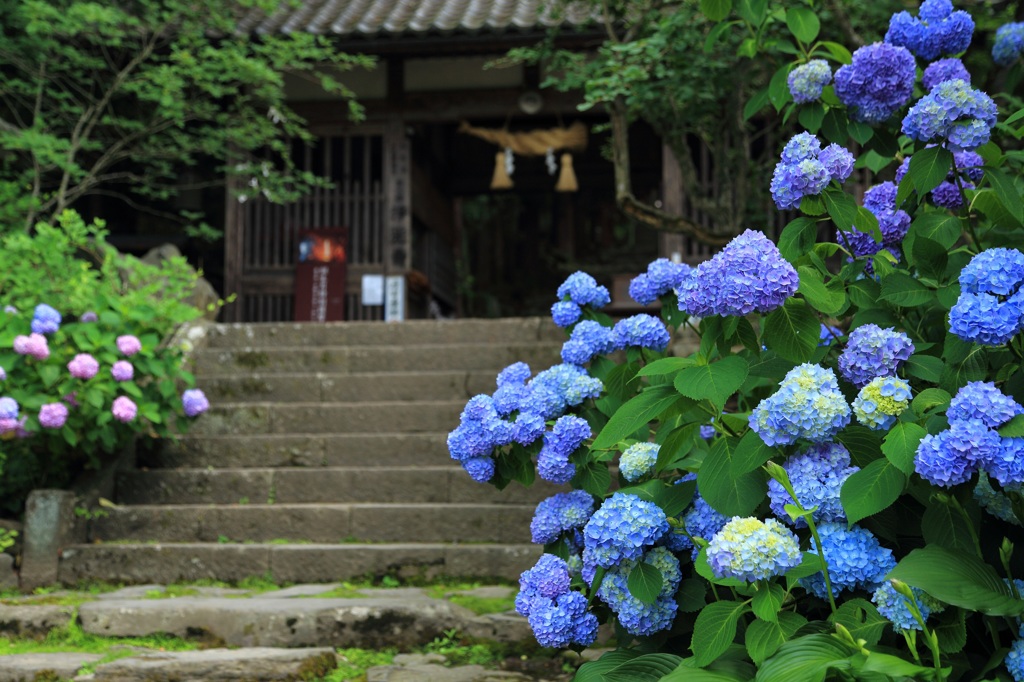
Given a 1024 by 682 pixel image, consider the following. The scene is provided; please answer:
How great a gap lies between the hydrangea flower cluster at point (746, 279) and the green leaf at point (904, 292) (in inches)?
15.0

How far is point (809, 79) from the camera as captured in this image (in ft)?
8.34

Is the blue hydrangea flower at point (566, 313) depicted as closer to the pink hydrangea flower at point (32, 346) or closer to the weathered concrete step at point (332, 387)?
the pink hydrangea flower at point (32, 346)

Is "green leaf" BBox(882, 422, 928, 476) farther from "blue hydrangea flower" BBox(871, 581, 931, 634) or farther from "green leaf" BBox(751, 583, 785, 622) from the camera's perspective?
"green leaf" BBox(751, 583, 785, 622)

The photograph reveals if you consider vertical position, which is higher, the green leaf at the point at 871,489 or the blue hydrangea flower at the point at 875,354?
the blue hydrangea flower at the point at 875,354

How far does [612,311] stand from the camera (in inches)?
302

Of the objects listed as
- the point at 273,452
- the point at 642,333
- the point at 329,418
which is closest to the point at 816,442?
the point at 642,333

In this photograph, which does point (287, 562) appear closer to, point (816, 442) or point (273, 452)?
point (273, 452)

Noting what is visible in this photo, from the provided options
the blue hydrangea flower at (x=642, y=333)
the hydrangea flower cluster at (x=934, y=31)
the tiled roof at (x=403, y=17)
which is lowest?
the blue hydrangea flower at (x=642, y=333)

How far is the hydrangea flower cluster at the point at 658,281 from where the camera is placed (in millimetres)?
2611

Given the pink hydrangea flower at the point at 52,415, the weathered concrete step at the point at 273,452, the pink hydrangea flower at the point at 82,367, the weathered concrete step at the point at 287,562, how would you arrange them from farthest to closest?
the weathered concrete step at the point at 273,452, the pink hydrangea flower at the point at 82,367, the pink hydrangea flower at the point at 52,415, the weathered concrete step at the point at 287,562

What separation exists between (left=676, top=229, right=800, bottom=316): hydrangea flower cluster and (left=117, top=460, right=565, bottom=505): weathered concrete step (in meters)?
3.20

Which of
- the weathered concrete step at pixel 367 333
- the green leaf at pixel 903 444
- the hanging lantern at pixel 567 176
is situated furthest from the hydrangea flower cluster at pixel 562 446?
the hanging lantern at pixel 567 176

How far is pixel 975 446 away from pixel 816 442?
0.33 m

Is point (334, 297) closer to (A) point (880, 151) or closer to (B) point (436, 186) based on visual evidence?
(B) point (436, 186)
